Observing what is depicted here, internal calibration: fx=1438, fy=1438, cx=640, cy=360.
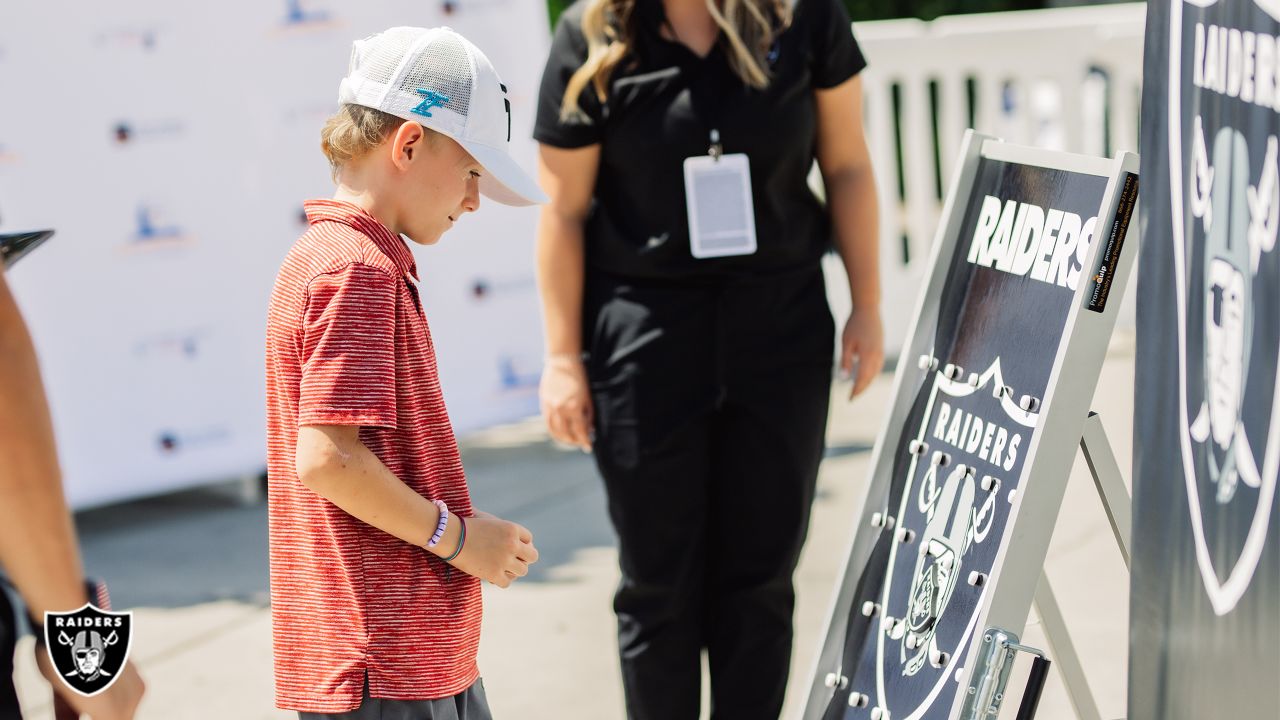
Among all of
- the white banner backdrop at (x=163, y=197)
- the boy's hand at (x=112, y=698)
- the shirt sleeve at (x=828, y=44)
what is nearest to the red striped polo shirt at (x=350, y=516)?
the boy's hand at (x=112, y=698)

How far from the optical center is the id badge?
8.82ft

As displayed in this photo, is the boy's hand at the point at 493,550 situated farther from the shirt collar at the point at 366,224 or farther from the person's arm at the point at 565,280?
the person's arm at the point at 565,280

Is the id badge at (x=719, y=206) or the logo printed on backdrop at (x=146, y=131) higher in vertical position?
Answer: the id badge at (x=719, y=206)

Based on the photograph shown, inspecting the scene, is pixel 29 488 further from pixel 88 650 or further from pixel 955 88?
pixel 955 88

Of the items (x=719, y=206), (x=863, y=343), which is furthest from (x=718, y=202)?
(x=863, y=343)

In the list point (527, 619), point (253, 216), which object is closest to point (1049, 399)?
point (527, 619)

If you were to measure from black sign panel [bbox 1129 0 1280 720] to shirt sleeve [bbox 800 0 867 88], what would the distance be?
107 cm

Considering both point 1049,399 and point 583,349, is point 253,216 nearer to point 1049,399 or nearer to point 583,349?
point 583,349

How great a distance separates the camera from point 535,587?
14.4 feet

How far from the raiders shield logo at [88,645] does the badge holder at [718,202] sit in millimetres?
1468

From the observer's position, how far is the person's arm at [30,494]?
129cm

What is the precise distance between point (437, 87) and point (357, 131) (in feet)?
0.40

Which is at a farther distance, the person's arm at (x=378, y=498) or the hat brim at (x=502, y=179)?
the hat brim at (x=502, y=179)

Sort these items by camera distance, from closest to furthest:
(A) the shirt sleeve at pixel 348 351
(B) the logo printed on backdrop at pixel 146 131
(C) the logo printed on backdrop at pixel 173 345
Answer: (A) the shirt sleeve at pixel 348 351
(B) the logo printed on backdrop at pixel 146 131
(C) the logo printed on backdrop at pixel 173 345
